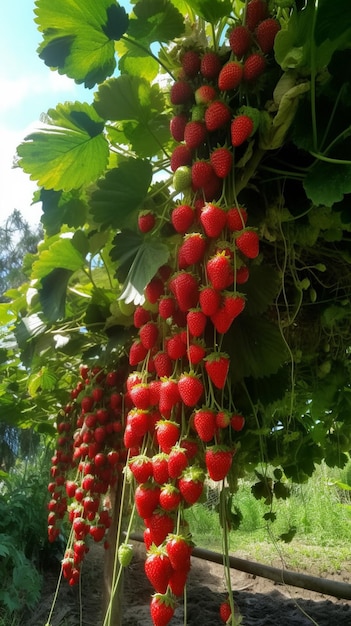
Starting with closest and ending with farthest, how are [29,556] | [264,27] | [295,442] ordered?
[264,27], [295,442], [29,556]

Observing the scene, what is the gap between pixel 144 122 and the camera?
2.28 feet

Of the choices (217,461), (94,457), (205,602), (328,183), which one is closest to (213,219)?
(328,183)

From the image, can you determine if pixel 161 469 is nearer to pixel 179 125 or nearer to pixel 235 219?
pixel 235 219

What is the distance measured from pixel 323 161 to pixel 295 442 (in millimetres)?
1063

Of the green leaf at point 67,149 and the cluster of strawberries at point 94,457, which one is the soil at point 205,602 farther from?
the green leaf at point 67,149

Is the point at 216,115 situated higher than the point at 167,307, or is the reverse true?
the point at 216,115

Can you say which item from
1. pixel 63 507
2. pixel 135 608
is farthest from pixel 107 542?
pixel 135 608

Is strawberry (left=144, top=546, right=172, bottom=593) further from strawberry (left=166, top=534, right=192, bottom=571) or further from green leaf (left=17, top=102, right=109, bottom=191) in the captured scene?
green leaf (left=17, top=102, right=109, bottom=191)

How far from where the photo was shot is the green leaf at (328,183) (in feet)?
1.70

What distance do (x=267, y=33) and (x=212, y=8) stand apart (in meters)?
0.09

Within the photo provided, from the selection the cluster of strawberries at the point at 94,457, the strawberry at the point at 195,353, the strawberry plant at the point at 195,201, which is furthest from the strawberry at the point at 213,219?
the cluster of strawberries at the point at 94,457

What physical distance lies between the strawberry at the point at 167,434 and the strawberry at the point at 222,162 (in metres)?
0.25

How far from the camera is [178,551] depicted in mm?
454

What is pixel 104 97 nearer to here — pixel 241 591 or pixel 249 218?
pixel 249 218
